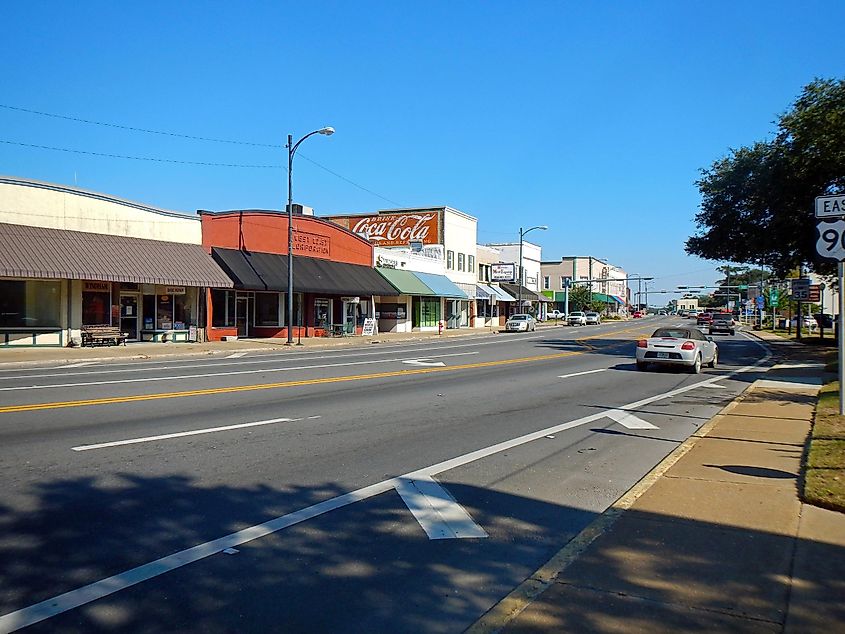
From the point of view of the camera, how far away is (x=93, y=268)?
25156mm

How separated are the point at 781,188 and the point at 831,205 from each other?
1965 cm

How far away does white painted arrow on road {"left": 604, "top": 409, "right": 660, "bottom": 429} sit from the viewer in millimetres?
10891

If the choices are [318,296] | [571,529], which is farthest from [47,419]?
[318,296]

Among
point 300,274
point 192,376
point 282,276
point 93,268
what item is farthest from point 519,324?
point 192,376

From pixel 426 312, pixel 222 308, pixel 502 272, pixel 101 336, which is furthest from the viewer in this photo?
pixel 502 272

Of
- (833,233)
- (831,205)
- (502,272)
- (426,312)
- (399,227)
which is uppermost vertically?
(399,227)

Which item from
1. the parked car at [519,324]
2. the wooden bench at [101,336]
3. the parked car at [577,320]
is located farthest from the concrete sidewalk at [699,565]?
the parked car at [577,320]

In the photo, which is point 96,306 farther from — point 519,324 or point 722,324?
point 722,324

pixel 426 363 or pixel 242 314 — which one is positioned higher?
pixel 242 314

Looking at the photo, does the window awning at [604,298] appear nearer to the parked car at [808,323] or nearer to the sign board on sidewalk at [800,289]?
the parked car at [808,323]

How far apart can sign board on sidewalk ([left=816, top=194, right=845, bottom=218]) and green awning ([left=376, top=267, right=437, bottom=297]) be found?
110 ft

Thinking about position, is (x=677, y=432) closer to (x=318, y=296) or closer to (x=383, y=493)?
(x=383, y=493)

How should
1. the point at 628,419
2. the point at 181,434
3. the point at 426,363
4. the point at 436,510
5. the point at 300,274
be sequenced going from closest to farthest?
the point at 436,510 < the point at 181,434 < the point at 628,419 < the point at 426,363 < the point at 300,274

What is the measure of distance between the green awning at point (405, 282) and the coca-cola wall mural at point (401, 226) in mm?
8457
